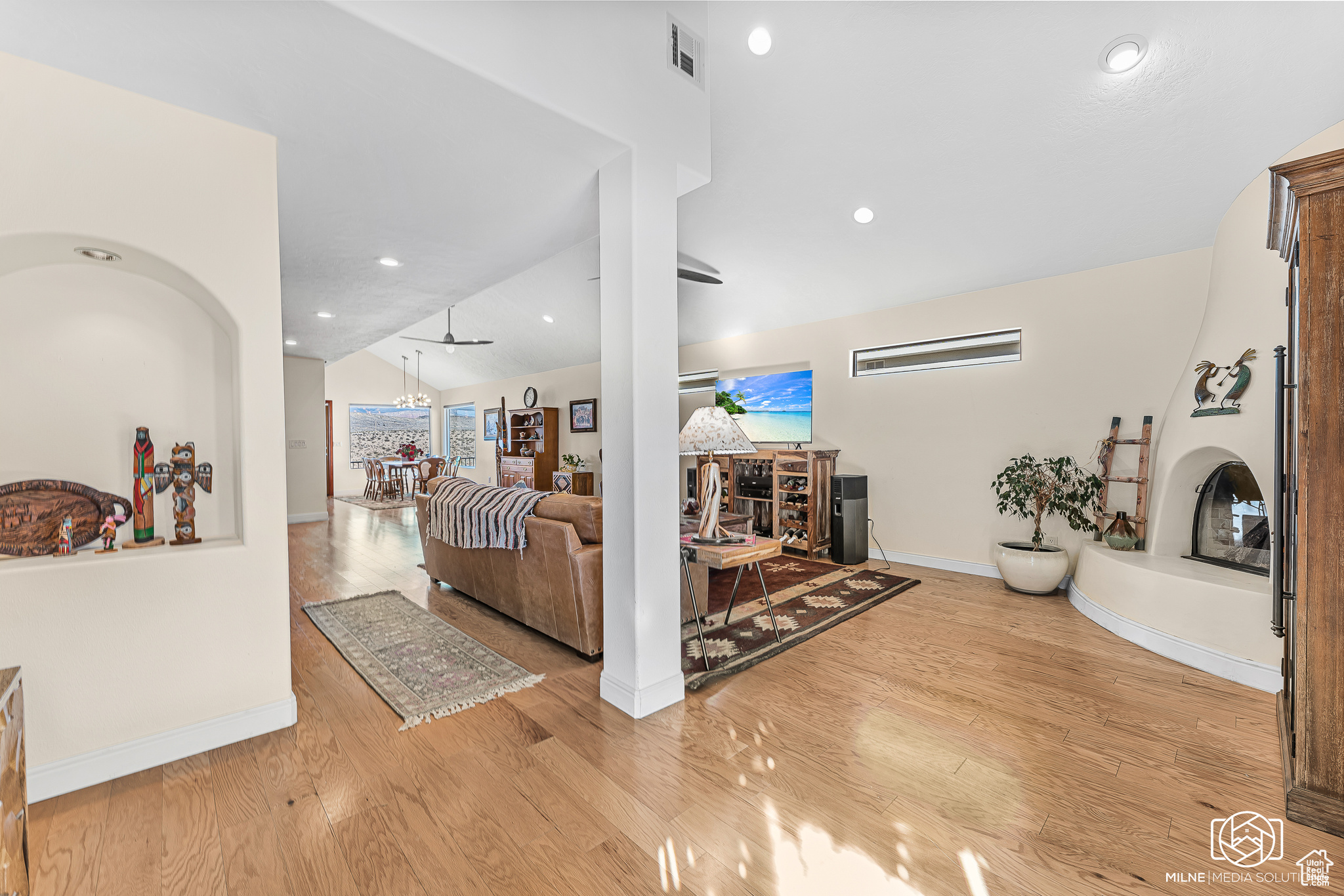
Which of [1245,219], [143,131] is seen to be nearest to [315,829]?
[143,131]

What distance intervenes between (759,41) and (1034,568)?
372 centimetres

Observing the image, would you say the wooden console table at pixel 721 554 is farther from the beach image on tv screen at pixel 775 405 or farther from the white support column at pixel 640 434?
the beach image on tv screen at pixel 775 405

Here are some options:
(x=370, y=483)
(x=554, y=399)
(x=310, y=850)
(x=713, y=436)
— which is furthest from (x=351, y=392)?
(x=310, y=850)

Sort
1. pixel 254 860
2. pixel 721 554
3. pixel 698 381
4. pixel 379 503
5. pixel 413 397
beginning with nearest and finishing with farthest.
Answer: pixel 254 860
pixel 721 554
pixel 698 381
pixel 379 503
pixel 413 397

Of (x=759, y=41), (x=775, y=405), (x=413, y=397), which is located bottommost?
(x=775, y=405)

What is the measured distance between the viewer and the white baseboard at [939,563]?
174 inches

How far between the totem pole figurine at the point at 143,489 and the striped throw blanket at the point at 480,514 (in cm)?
145

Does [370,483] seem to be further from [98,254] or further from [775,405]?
[98,254]

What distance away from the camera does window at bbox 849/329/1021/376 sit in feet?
14.1

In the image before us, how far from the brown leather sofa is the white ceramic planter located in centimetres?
302

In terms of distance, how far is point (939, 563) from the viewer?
4.68 metres

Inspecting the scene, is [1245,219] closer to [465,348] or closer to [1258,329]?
[1258,329]

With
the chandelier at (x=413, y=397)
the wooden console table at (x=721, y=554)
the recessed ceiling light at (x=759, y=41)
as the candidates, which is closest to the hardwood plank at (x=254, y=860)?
the wooden console table at (x=721, y=554)

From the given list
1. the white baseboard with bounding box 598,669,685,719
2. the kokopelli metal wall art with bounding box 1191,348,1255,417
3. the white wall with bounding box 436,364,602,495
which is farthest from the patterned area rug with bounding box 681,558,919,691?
the white wall with bounding box 436,364,602,495
